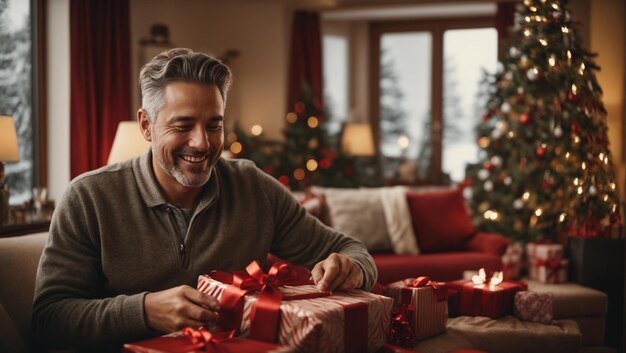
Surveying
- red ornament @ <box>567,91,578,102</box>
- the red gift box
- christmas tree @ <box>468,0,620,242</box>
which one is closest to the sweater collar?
the red gift box

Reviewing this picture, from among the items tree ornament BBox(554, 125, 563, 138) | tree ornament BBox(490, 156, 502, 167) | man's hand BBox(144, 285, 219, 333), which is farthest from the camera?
tree ornament BBox(490, 156, 502, 167)

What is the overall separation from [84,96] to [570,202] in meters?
3.46

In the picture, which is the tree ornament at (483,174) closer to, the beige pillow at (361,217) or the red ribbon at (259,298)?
the beige pillow at (361,217)

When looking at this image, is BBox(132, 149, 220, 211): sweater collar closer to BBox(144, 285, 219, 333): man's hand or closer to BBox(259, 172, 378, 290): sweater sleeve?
BBox(259, 172, 378, 290): sweater sleeve

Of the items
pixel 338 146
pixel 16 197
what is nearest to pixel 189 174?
pixel 16 197

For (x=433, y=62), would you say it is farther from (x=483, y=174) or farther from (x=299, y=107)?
(x=483, y=174)

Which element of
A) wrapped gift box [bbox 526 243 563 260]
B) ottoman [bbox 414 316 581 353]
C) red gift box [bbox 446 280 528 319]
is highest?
red gift box [bbox 446 280 528 319]

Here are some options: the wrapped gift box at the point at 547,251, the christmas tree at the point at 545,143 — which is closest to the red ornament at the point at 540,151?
the christmas tree at the point at 545,143

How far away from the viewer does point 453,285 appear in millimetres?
2191

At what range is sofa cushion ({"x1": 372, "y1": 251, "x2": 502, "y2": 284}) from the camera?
166 inches

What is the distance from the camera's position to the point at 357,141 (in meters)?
7.19

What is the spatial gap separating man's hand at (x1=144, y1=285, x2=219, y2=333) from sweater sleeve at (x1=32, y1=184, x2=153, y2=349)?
4 cm

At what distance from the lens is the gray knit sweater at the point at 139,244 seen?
158 centimetres

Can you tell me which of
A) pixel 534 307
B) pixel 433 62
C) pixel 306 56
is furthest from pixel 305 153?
pixel 534 307
